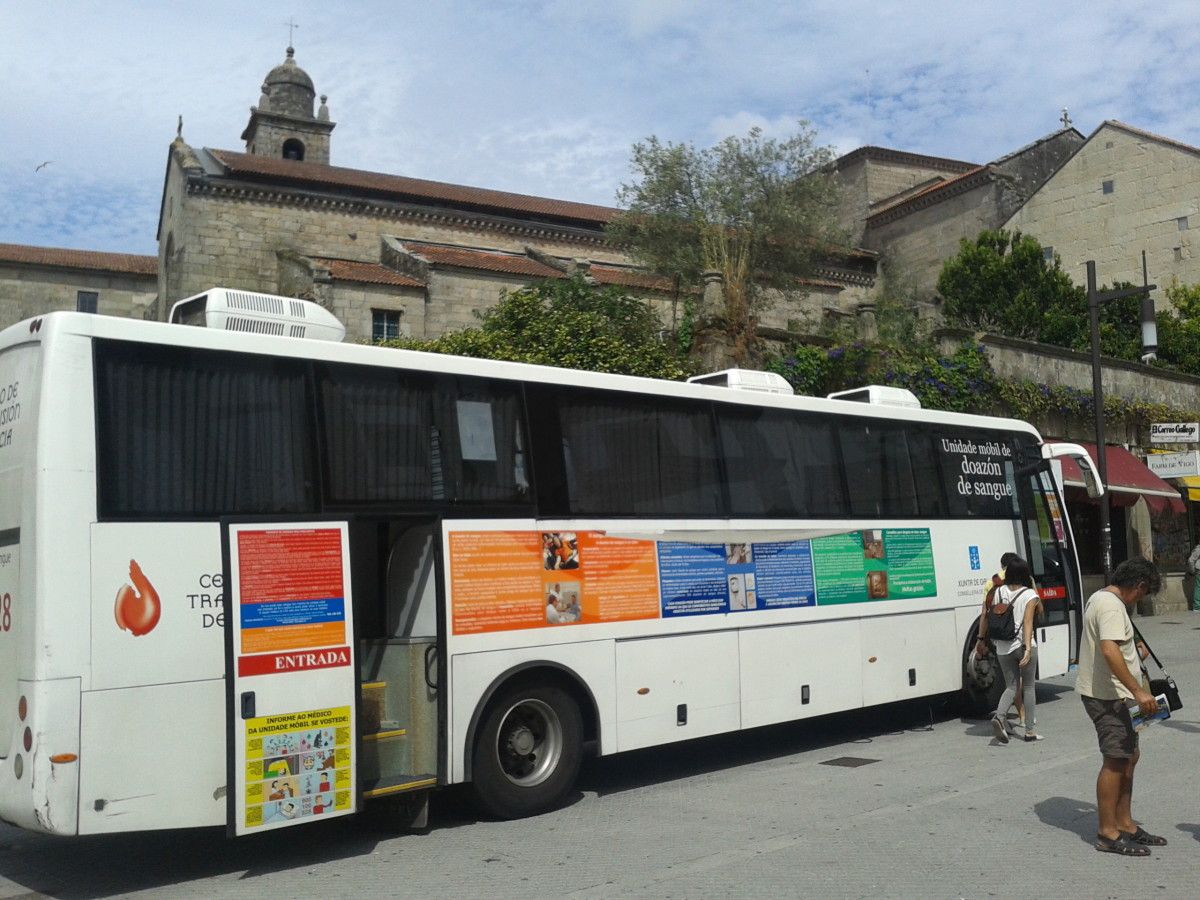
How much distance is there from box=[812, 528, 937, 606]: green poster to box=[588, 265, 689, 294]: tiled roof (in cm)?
2008

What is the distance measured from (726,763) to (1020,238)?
3752 cm

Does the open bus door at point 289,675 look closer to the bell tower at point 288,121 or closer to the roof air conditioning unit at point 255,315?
the roof air conditioning unit at point 255,315

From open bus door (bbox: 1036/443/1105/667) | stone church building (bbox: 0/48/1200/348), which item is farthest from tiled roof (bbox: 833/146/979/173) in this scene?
open bus door (bbox: 1036/443/1105/667)

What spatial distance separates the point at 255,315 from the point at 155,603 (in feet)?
7.11

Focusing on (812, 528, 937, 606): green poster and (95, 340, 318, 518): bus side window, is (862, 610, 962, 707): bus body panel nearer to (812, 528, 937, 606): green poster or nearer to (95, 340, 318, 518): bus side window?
(812, 528, 937, 606): green poster

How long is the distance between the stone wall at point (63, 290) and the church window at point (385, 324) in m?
23.4

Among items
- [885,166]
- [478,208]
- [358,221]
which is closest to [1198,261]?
[885,166]

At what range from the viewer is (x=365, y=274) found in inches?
1507

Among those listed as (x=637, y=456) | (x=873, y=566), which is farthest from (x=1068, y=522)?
(x=637, y=456)

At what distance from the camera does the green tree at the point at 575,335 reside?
75.8ft

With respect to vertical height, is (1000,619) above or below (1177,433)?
below

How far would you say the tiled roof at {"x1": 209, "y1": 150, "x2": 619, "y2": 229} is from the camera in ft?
146

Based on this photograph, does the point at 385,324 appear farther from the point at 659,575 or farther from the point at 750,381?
the point at 659,575

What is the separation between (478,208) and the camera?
4816 cm
